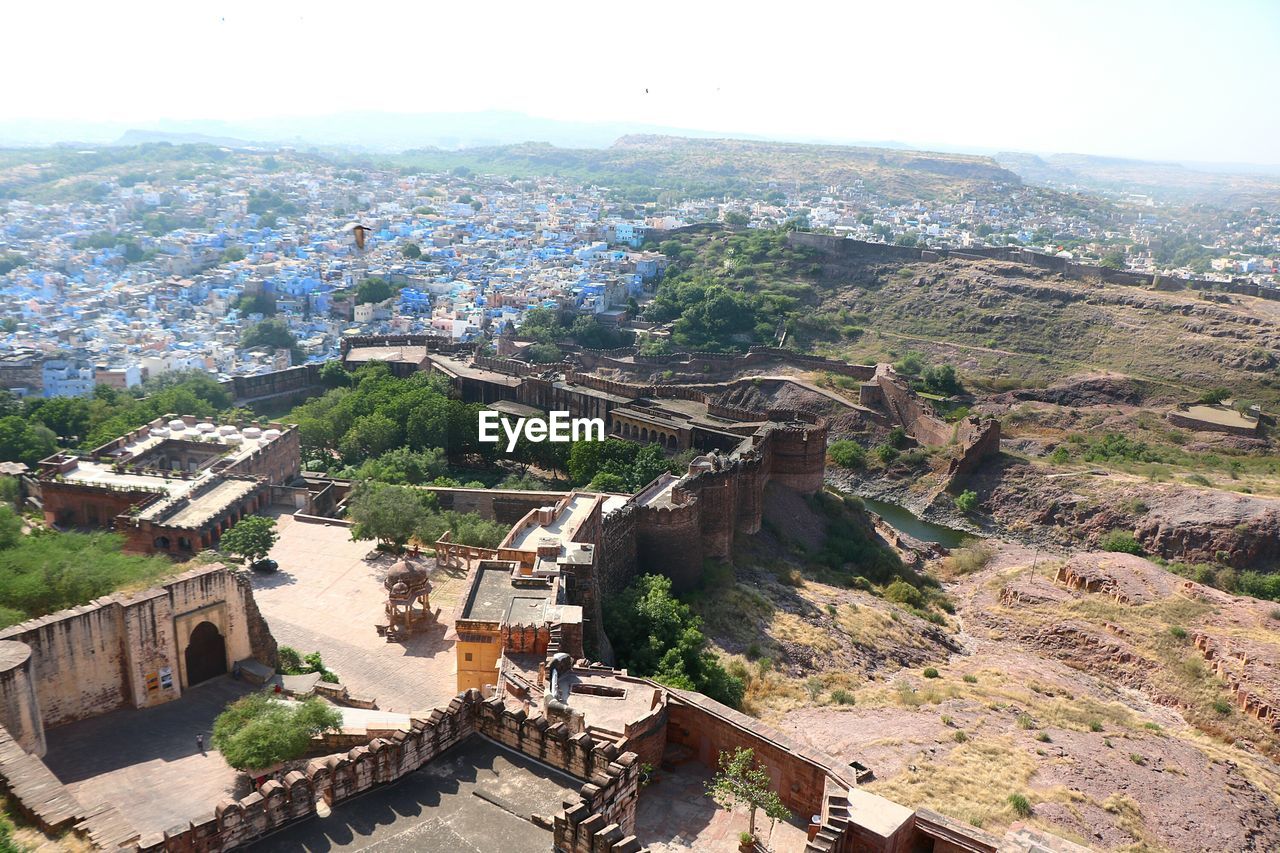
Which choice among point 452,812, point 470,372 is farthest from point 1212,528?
point 452,812

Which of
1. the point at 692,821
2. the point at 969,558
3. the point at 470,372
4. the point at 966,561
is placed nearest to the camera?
the point at 692,821

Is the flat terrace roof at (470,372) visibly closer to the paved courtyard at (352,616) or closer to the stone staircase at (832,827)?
the paved courtyard at (352,616)

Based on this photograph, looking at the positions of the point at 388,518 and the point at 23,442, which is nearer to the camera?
the point at 388,518

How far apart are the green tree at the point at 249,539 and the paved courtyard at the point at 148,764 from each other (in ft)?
25.8

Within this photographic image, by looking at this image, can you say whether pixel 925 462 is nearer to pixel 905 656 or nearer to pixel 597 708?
pixel 905 656

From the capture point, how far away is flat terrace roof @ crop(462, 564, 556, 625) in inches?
701

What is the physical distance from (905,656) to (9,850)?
72.5ft

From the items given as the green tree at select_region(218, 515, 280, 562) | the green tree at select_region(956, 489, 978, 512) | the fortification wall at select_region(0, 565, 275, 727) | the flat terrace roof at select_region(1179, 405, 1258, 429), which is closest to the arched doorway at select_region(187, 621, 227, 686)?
the fortification wall at select_region(0, 565, 275, 727)

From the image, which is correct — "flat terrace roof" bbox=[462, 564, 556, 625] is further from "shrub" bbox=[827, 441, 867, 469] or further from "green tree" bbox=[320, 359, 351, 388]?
"green tree" bbox=[320, 359, 351, 388]

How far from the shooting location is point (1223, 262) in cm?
12900

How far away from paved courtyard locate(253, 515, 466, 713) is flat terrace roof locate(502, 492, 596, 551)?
1.95 metres

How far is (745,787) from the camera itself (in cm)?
1351

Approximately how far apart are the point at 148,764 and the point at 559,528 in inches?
469

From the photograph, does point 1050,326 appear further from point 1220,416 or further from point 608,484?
point 608,484
